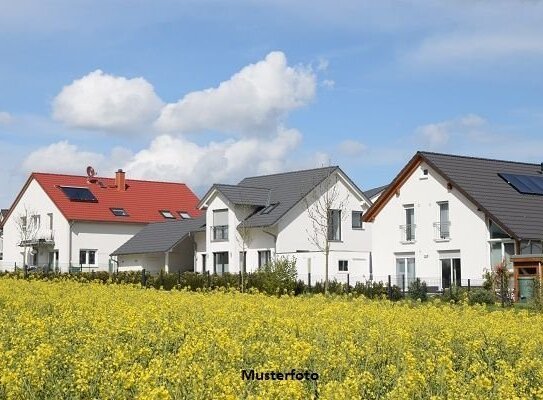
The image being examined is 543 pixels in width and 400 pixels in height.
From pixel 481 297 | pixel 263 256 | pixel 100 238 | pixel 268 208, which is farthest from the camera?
pixel 100 238

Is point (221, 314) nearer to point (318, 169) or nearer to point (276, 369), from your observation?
point (276, 369)

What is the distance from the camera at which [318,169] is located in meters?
50.4

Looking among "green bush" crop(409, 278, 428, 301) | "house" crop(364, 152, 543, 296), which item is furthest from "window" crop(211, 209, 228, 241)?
"green bush" crop(409, 278, 428, 301)

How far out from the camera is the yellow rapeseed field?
309 inches

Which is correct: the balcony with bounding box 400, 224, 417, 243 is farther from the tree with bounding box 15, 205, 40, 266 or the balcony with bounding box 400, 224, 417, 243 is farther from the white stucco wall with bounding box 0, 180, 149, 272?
the tree with bounding box 15, 205, 40, 266

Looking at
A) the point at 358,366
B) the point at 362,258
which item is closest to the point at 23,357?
the point at 358,366

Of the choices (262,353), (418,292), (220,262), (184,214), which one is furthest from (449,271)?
(262,353)

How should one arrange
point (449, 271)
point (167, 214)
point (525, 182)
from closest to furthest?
1. point (449, 271)
2. point (525, 182)
3. point (167, 214)

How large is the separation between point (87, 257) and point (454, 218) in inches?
1137

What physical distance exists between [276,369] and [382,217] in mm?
34606

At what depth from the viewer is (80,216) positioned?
57.9 m

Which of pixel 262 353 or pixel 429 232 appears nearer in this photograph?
pixel 262 353

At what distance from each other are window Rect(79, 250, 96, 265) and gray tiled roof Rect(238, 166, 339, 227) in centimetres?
1326

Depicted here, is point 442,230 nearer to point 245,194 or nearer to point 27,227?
point 245,194
